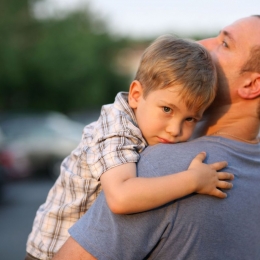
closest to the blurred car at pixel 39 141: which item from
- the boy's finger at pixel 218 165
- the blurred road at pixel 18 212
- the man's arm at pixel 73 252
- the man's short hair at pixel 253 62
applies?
the blurred road at pixel 18 212

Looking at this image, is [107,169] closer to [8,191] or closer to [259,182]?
[259,182]

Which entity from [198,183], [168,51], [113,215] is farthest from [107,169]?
[168,51]

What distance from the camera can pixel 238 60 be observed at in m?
2.82

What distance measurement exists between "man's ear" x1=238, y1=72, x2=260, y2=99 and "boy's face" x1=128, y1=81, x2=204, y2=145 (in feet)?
1.15

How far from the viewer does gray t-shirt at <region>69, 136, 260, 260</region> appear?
7.43ft

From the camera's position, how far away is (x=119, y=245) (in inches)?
88.9

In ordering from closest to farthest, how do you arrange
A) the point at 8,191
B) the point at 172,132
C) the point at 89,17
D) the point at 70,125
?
1. the point at 172,132
2. the point at 8,191
3. the point at 70,125
4. the point at 89,17

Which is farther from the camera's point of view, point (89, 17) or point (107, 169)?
point (89, 17)

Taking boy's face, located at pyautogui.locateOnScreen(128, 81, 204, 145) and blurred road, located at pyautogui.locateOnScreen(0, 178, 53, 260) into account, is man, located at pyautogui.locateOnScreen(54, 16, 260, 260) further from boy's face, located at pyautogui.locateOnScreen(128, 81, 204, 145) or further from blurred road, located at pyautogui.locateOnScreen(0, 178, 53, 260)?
blurred road, located at pyautogui.locateOnScreen(0, 178, 53, 260)

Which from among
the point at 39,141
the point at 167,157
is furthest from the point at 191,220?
the point at 39,141

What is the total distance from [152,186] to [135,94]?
1.89ft

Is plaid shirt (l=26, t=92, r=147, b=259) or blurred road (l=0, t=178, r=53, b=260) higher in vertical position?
plaid shirt (l=26, t=92, r=147, b=259)

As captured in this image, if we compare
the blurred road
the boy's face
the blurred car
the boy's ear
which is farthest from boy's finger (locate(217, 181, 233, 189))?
the blurred car

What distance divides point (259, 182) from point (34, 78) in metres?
28.6
